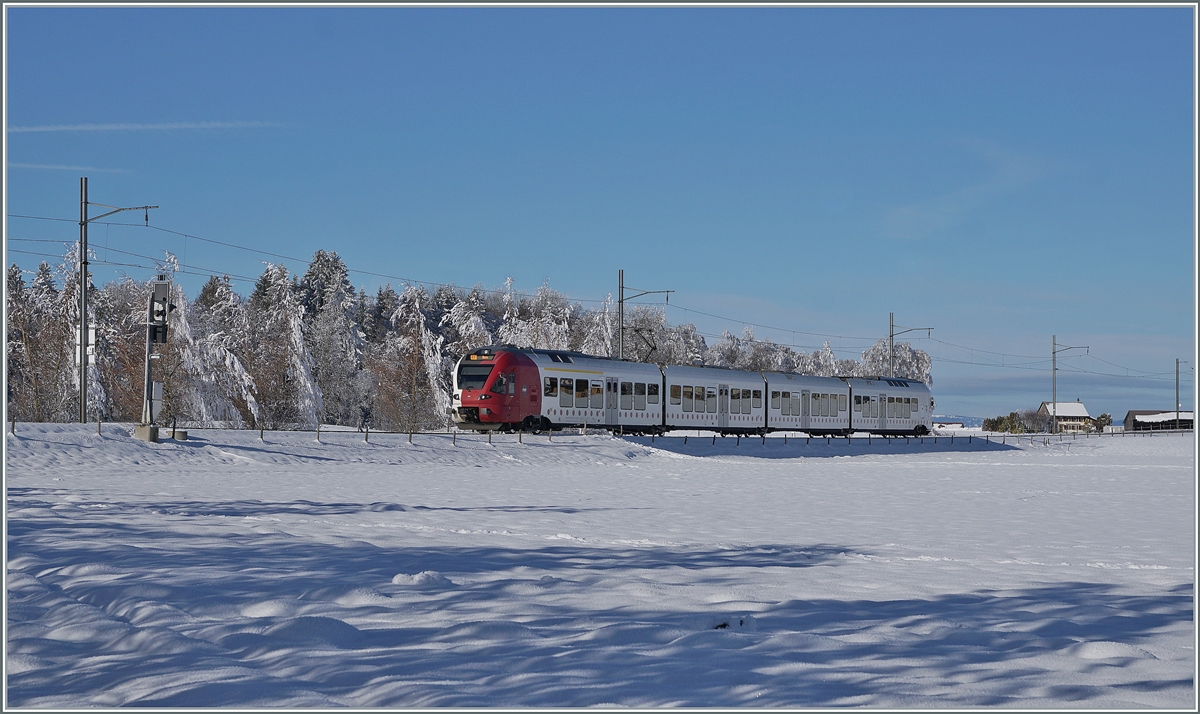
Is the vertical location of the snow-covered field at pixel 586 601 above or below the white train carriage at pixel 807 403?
below

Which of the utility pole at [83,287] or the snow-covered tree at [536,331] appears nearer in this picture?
the utility pole at [83,287]

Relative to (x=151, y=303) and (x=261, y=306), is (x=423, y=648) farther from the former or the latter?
(x=261, y=306)

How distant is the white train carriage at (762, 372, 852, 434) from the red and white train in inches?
1.9

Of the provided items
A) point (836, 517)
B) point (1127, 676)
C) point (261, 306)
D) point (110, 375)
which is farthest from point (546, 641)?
point (261, 306)

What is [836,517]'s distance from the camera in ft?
48.4

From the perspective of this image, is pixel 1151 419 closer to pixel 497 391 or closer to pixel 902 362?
pixel 902 362

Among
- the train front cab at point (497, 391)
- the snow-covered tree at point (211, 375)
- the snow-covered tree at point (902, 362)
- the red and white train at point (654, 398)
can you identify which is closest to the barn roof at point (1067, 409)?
the snow-covered tree at point (902, 362)

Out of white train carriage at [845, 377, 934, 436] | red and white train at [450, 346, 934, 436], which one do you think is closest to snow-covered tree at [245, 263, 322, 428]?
red and white train at [450, 346, 934, 436]

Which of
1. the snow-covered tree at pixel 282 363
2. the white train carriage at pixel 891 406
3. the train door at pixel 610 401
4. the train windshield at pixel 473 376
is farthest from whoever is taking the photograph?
the snow-covered tree at pixel 282 363

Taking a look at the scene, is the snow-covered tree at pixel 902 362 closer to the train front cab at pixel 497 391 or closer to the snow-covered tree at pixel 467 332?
the snow-covered tree at pixel 467 332

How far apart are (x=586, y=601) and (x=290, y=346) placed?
6596cm

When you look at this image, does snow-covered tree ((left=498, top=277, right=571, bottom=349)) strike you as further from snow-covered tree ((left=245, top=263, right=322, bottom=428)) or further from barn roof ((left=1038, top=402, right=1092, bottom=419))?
barn roof ((left=1038, top=402, right=1092, bottom=419))

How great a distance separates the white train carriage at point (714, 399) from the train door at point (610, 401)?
3.32 metres

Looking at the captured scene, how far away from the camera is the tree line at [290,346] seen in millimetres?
60906
